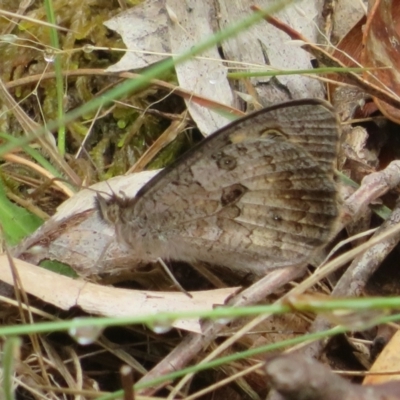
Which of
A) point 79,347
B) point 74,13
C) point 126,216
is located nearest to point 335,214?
point 126,216

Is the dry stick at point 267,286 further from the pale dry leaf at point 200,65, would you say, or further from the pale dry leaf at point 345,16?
the pale dry leaf at point 345,16

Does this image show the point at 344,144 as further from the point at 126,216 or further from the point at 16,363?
the point at 16,363

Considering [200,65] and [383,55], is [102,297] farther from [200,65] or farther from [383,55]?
[383,55]

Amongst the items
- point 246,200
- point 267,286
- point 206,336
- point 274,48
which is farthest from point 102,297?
point 274,48

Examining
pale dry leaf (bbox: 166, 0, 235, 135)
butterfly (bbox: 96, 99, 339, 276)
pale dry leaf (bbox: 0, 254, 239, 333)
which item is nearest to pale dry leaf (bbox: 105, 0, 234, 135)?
pale dry leaf (bbox: 166, 0, 235, 135)

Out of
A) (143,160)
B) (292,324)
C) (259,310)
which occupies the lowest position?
(292,324)

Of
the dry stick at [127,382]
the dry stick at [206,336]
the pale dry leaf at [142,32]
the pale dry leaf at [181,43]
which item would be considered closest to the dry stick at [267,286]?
the dry stick at [206,336]

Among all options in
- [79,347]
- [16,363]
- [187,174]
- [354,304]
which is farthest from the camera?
[187,174]
